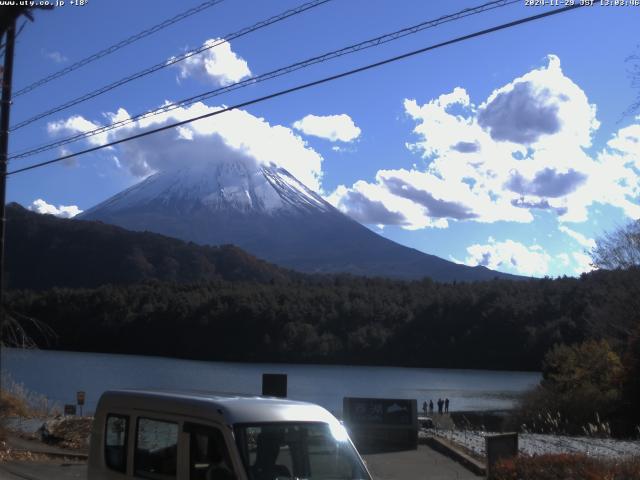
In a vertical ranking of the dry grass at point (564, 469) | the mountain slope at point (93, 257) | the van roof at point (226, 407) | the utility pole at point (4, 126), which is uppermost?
the mountain slope at point (93, 257)

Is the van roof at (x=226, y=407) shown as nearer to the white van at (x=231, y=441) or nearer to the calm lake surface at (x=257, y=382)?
the white van at (x=231, y=441)

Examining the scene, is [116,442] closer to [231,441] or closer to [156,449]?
[156,449]

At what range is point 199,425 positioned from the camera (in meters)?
7.02

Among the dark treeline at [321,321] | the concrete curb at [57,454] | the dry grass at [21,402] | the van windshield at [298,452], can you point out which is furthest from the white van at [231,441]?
the dark treeline at [321,321]

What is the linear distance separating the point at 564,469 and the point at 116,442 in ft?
20.4

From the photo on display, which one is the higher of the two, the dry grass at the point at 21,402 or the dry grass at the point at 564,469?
the dry grass at the point at 21,402

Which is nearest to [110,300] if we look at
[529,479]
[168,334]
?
[168,334]

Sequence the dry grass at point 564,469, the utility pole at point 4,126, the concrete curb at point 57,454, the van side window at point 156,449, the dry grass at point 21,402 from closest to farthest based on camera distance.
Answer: the van side window at point 156,449 < the dry grass at point 564,469 < the utility pole at point 4,126 < the concrete curb at point 57,454 < the dry grass at point 21,402

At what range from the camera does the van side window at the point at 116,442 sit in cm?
788

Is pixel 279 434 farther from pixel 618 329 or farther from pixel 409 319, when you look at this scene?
pixel 409 319

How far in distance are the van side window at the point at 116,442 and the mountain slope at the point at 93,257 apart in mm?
128007

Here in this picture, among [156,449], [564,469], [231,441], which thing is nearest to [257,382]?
[564,469]

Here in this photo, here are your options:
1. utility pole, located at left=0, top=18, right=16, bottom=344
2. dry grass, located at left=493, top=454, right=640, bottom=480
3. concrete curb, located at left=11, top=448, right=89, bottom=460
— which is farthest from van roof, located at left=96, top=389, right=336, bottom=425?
concrete curb, located at left=11, top=448, right=89, bottom=460

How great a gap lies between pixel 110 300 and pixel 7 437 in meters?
95.0
